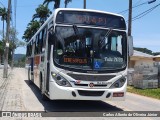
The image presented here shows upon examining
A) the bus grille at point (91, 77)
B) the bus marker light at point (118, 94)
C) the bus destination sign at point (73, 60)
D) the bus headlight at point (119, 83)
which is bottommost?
the bus marker light at point (118, 94)

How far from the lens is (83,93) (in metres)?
12.1

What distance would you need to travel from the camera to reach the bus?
12.1m

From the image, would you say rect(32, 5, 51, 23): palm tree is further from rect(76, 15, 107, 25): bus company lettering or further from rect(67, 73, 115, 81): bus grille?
rect(67, 73, 115, 81): bus grille

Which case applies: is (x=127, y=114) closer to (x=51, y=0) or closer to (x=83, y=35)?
(x=83, y=35)

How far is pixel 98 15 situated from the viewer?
512 inches

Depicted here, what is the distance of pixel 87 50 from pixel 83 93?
4.80 feet

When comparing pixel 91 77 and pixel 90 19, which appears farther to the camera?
pixel 90 19

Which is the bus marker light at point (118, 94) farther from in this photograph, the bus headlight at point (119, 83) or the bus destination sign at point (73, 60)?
the bus destination sign at point (73, 60)

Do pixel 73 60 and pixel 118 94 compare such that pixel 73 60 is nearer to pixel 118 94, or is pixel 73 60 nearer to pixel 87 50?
pixel 87 50

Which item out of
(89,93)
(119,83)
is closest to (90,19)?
(119,83)

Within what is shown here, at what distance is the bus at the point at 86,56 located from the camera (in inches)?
476

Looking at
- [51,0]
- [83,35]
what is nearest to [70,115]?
[83,35]

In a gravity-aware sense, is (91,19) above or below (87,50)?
above

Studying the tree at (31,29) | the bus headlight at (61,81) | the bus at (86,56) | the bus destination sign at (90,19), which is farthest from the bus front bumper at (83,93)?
the tree at (31,29)
